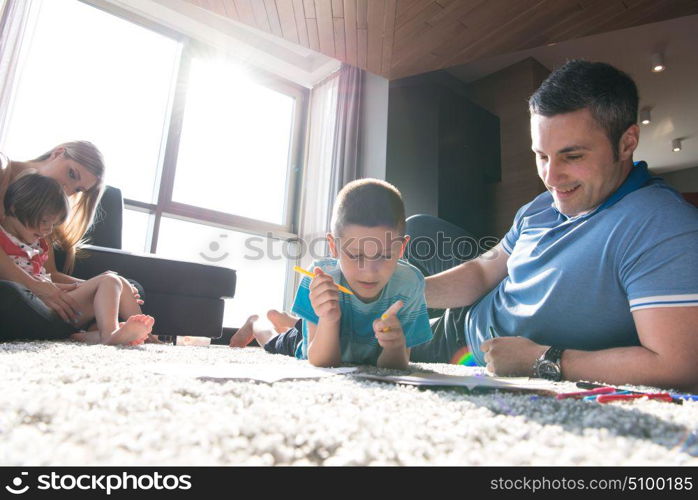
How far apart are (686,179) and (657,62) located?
3.14m

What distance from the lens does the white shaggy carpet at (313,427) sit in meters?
0.26

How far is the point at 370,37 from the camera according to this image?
9.39 ft

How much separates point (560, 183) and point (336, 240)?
1.74 feet

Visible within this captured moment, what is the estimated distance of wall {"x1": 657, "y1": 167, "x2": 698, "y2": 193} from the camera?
560 centimetres

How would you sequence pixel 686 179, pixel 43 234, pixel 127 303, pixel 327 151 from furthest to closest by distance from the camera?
pixel 686 179
pixel 327 151
pixel 127 303
pixel 43 234

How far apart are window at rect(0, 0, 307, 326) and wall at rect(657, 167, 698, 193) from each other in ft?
17.2

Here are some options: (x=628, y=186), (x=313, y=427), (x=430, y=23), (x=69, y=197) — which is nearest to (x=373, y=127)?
(x=430, y=23)

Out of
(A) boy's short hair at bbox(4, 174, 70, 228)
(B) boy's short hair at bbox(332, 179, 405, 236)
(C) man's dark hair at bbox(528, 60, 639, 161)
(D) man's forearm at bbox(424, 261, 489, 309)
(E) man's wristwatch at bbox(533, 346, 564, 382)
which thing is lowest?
(E) man's wristwatch at bbox(533, 346, 564, 382)

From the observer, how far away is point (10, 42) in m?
2.76

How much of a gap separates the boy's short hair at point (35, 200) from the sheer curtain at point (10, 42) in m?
1.72

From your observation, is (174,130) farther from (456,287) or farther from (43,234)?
(456,287)

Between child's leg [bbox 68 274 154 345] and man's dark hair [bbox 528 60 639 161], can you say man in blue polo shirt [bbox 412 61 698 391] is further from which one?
child's leg [bbox 68 274 154 345]

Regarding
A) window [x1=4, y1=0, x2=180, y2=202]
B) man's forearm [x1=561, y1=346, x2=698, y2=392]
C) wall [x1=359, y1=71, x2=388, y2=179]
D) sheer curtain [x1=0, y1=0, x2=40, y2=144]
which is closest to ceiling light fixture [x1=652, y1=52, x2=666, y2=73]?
wall [x1=359, y1=71, x2=388, y2=179]

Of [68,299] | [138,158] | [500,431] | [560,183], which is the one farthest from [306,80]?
[500,431]
